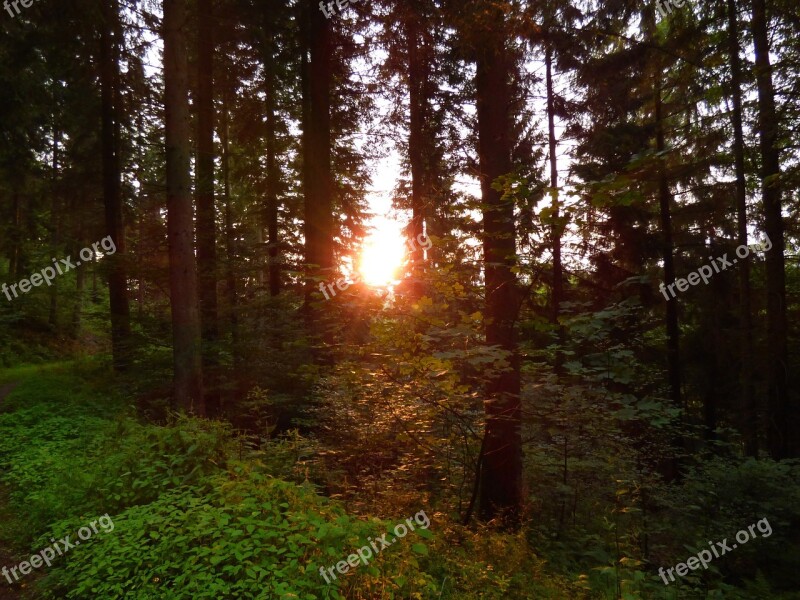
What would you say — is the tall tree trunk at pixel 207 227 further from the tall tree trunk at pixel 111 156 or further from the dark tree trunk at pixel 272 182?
the dark tree trunk at pixel 272 182

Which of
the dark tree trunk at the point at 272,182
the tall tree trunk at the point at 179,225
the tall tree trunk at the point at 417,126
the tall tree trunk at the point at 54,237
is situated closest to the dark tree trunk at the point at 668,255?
the tall tree trunk at the point at 417,126

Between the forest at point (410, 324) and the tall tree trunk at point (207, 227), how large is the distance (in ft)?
0.26

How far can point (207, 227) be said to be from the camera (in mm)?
12133

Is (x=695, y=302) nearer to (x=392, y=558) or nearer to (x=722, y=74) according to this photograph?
(x=722, y=74)

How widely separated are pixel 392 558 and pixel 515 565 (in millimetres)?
1747

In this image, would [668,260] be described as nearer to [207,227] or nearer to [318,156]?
[318,156]

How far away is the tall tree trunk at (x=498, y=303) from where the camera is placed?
570 centimetres

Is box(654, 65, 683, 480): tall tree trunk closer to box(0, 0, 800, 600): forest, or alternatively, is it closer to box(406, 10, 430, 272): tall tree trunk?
box(0, 0, 800, 600): forest

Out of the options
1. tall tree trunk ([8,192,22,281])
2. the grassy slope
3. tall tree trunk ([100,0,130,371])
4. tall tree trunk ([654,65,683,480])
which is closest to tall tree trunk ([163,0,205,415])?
the grassy slope

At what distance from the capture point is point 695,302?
55.6ft

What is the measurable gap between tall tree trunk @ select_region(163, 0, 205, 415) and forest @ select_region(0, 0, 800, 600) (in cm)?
6

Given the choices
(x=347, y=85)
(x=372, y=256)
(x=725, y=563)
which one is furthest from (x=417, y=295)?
(x=347, y=85)

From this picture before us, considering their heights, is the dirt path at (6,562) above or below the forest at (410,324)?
below

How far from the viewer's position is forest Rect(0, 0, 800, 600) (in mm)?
4426
